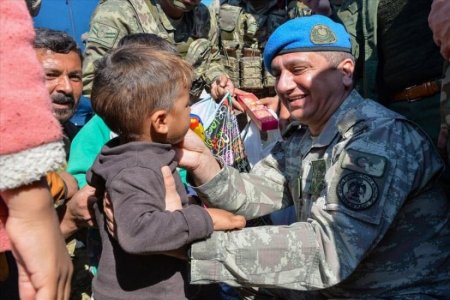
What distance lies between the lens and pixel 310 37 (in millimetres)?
2340

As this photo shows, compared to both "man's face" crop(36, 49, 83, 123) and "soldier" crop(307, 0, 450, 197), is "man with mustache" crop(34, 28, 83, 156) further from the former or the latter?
"soldier" crop(307, 0, 450, 197)

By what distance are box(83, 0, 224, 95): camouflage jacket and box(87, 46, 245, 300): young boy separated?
164cm

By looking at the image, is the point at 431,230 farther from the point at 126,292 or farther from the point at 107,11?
the point at 107,11

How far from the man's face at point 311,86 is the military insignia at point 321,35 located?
0.20ft

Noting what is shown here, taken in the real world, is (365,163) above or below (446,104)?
below

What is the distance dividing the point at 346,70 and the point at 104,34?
191 centimetres

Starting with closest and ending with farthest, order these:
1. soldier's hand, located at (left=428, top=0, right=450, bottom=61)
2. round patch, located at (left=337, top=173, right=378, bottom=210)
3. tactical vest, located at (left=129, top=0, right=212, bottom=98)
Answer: soldier's hand, located at (left=428, top=0, right=450, bottom=61)
round patch, located at (left=337, top=173, right=378, bottom=210)
tactical vest, located at (left=129, top=0, right=212, bottom=98)

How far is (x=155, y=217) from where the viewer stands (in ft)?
5.94

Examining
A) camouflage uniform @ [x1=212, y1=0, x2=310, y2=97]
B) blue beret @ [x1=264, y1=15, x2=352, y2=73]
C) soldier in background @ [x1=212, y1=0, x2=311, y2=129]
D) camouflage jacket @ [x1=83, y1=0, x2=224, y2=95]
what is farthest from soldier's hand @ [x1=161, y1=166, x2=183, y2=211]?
camouflage uniform @ [x1=212, y1=0, x2=310, y2=97]

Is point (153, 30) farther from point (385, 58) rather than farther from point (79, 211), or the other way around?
point (79, 211)

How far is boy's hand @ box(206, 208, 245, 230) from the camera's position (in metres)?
2.03

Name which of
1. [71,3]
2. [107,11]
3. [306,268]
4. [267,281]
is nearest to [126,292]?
[267,281]

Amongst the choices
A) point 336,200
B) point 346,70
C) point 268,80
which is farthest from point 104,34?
point 336,200

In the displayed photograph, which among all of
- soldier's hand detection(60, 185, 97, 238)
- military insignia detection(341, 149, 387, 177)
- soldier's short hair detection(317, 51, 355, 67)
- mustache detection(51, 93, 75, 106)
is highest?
soldier's short hair detection(317, 51, 355, 67)
